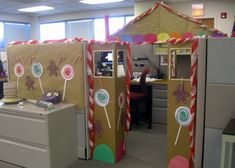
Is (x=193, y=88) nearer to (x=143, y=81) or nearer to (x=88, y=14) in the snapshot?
(x=143, y=81)

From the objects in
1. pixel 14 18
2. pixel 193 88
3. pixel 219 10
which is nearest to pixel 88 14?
pixel 14 18

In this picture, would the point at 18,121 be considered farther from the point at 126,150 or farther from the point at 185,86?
the point at 185,86

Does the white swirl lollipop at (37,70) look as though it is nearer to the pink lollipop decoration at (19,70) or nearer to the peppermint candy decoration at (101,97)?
the pink lollipop decoration at (19,70)

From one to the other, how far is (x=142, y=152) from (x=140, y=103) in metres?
1.43

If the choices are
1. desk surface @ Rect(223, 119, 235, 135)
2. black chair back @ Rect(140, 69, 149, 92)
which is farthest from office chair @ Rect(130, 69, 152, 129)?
desk surface @ Rect(223, 119, 235, 135)

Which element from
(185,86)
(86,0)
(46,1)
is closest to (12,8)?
(46,1)

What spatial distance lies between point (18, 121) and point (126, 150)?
1442mm

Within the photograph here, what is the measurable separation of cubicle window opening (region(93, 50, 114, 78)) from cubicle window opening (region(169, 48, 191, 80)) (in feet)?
2.17

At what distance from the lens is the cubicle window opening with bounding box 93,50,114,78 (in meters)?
2.92

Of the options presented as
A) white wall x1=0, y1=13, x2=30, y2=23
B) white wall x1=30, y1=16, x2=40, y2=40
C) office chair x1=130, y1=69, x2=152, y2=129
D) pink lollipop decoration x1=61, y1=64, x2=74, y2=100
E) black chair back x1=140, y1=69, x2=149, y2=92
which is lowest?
office chair x1=130, y1=69, x2=152, y2=129

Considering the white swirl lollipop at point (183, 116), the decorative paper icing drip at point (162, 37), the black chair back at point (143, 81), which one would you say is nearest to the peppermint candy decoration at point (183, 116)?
the white swirl lollipop at point (183, 116)

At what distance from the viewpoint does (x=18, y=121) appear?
2.66 meters

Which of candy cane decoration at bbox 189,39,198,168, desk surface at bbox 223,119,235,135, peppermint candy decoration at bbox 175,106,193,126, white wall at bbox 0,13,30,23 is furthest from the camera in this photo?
white wall at bbox 0,13,30,23

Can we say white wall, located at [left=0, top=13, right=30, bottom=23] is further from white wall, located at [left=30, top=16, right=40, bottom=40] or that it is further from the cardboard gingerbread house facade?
the cardboard gingerbread house facade
